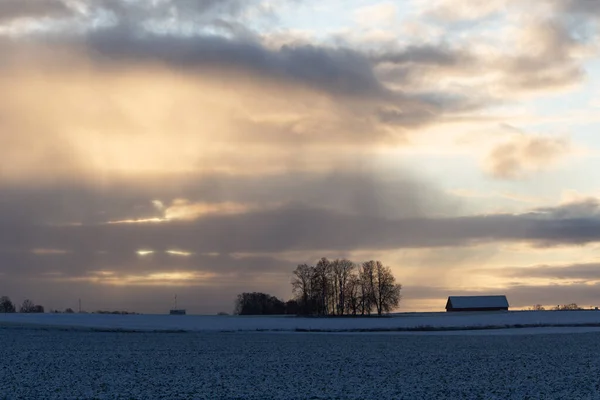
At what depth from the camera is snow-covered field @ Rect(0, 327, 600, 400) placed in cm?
3203

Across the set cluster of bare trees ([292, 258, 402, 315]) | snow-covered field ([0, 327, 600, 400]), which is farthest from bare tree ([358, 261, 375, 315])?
snow-covered field ([0, 327, 600, 400])

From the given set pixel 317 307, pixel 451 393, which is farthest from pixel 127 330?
pixel 317 307

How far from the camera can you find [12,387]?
1296 inches

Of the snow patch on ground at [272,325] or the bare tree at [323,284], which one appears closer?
the snow patch on ground at [272,325]

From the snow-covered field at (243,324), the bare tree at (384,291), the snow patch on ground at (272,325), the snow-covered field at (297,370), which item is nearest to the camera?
the snow-covered field at (297,370)

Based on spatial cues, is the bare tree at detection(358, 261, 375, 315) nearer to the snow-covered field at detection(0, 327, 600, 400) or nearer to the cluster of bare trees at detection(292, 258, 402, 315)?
the cluster of bare trees at detection(292, 258, 402, 315)

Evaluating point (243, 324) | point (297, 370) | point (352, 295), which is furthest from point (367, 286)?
point (297, 370)

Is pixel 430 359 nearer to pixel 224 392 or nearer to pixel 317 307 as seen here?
pixel 224 392

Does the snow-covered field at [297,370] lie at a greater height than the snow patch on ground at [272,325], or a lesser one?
lesser

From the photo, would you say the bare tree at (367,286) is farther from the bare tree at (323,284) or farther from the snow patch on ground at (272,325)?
the snow patch on ground at (272,325)

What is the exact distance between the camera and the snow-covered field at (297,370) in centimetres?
3203

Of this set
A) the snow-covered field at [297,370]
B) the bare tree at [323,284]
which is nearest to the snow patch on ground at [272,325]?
the snow-covered field at [297,370]

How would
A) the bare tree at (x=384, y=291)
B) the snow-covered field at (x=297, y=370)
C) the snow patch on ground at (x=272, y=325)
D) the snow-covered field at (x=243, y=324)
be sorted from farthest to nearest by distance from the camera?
the bare tree at (x=384, y=291)
the snow-covered field at (x=243, y=324)
the snow patch on ground at (x=272, y=325)
the snow-covered field at (x=297, y=370)

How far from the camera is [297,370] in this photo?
4147cm
